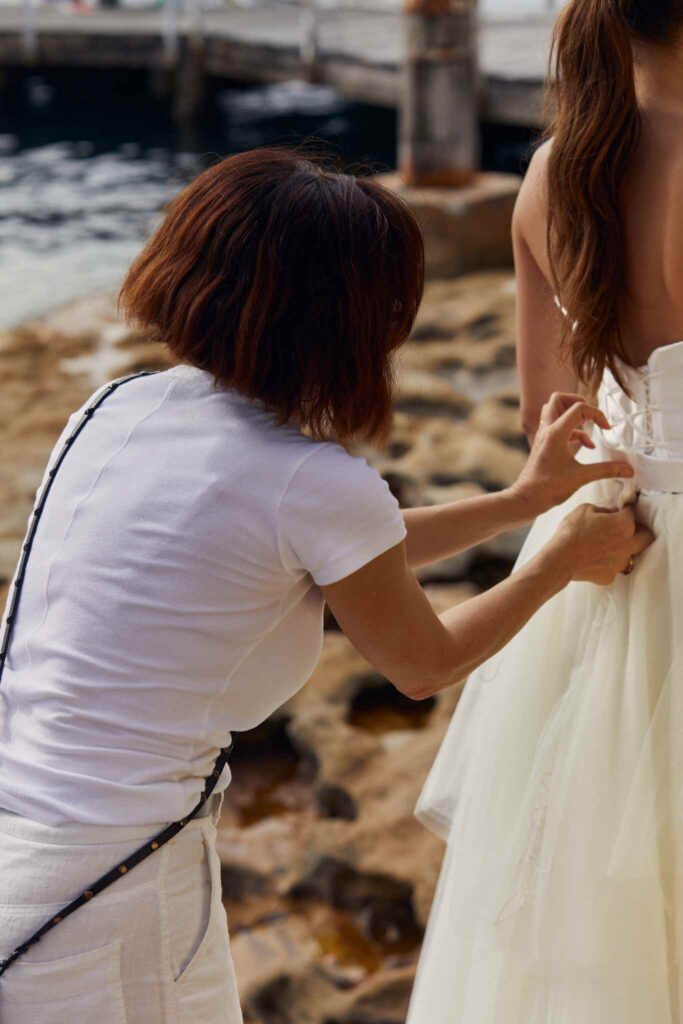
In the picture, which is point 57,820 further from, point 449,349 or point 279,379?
point 449,349

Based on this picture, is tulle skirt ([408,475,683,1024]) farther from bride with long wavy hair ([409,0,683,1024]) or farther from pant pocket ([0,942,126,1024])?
pant pocket ([0,942,126,1024])

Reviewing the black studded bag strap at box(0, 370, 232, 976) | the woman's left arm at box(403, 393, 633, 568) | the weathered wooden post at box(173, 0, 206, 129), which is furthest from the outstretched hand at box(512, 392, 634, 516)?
the weathered wooden post at box(173, 0, 206, 129)

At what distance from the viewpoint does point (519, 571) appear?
5.06 ft

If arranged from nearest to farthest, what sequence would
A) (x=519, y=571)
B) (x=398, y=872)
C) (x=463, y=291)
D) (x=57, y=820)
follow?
(x=57, y=820) < (x=519, y=571) < (x=398, y=872) < (x=463, y=291)

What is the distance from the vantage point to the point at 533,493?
1631mm

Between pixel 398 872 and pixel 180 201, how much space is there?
5.78ft

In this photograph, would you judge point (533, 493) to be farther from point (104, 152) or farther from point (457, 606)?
point (104, 152)

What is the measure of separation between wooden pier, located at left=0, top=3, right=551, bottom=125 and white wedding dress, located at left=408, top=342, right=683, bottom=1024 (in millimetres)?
6946

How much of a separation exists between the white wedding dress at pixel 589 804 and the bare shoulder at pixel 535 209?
0.71ft

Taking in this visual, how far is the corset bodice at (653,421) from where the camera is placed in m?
1.56

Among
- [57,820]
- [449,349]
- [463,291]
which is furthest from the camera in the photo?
[463,291]

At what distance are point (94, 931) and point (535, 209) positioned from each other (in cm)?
105

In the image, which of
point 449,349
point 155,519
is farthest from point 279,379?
point 449,349

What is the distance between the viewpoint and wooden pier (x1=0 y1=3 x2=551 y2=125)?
8852mm
